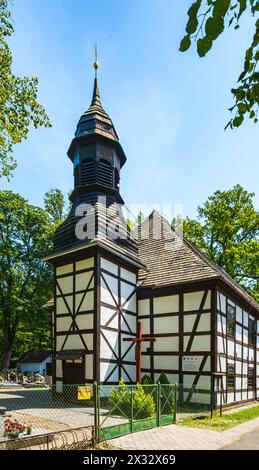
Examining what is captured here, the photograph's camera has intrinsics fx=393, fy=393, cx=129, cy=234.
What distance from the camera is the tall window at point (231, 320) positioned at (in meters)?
18.0

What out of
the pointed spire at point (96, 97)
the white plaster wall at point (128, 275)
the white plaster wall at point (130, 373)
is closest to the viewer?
the white plaster wall at point (130, 373)

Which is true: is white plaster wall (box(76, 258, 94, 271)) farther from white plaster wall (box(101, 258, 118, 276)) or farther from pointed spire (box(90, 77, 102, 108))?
pointed spire (box(90, 77, 102, 108))

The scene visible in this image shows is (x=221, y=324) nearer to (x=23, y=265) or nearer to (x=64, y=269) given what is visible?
(x=64, y=269)

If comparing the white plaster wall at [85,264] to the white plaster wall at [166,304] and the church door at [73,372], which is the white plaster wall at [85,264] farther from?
the church door at [73,372]

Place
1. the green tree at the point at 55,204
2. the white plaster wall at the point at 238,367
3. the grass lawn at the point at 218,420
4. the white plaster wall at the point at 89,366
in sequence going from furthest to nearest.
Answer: the green tree at the point at 55,204
the white plaster wall at the point at 238,367
the white plaster wall at the point at 89,366
the grass lawn at the point at 218,420

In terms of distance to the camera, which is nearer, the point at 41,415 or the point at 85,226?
the point at 41,415

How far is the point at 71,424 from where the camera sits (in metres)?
10.7

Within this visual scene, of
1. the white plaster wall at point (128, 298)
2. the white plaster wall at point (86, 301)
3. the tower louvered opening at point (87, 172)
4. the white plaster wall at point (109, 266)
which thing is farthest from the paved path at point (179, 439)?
the tower louvered opening at point (87, 172)

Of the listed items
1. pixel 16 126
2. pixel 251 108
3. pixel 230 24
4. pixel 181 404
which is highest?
pixel 16 126

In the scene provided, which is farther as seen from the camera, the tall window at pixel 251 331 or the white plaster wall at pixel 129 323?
the tall window at pixel 251 331
